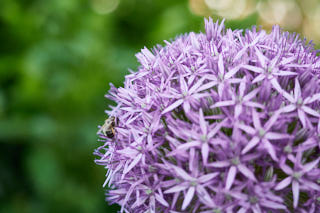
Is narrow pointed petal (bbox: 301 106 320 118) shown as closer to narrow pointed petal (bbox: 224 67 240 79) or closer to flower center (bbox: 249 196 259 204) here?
narrow pointed petal (bbox: 224 67 240 79)

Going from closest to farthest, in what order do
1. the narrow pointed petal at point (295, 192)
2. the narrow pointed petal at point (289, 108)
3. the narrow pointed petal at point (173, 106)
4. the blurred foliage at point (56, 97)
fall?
the narrow pointed petal at point (295, 192), the narrow pointed petal at point (289, 108), the narrow pointed petal at point (173, 106), the blurred foliage at point (56, 97)

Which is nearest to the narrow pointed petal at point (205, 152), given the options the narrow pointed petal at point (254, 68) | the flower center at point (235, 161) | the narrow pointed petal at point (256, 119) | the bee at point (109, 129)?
the flower center at point (235, 161)

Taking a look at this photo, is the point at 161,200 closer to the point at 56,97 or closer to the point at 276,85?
the point at 276,85

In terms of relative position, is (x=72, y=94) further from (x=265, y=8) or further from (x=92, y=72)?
(x=265, y=8)

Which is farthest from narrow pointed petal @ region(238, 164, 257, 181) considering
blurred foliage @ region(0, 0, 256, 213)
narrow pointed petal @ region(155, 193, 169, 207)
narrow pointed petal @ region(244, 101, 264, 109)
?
blurred foliage @ region(0, 0, 256, 213)

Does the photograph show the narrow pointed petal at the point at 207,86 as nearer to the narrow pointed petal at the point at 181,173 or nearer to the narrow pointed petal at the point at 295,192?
the narrow pointed petal at the point at 181,173

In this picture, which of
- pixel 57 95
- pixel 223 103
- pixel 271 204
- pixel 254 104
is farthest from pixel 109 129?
pixel 57 95
